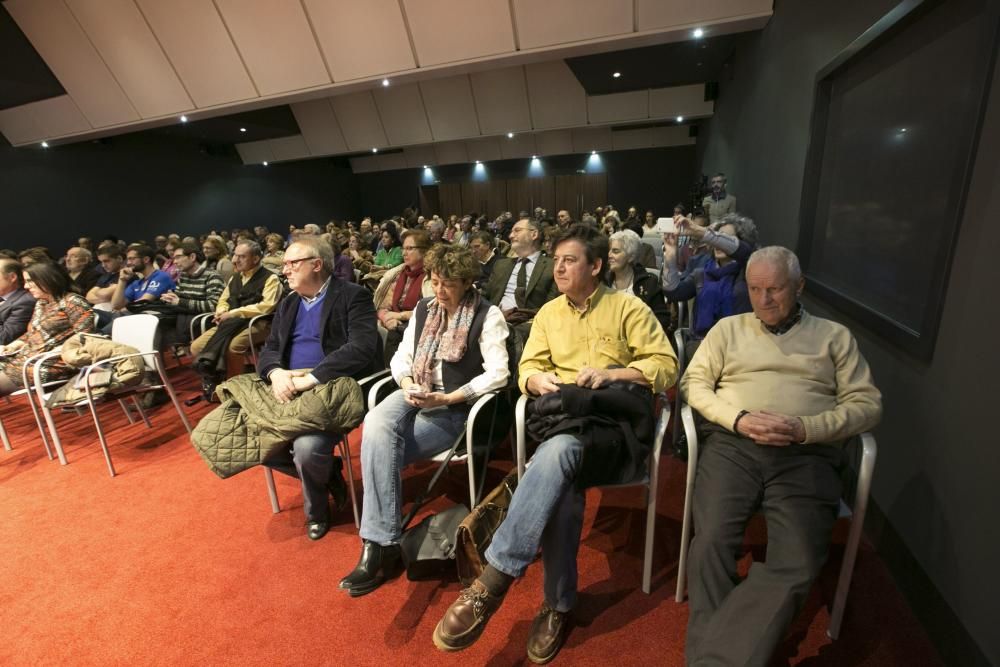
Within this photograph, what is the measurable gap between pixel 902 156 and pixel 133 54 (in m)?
9.19

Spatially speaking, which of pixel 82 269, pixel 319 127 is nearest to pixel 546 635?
pixel 82 269

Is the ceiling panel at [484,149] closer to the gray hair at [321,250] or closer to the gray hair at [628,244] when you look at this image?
the gray hair at [628,244]

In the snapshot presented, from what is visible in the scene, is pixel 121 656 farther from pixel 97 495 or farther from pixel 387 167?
pixel 387 167

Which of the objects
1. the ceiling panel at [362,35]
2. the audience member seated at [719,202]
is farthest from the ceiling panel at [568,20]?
the audience member seated at [719,202]

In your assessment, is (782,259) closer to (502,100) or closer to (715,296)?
(715,296)

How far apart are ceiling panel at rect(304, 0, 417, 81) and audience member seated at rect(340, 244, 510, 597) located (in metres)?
4.80

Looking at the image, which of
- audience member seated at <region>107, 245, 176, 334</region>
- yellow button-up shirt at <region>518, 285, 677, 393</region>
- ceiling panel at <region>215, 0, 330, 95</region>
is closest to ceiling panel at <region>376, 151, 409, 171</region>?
ceiling panel at <region>215, 0, 330, 95</region>

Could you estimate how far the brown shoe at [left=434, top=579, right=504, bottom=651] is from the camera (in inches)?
57.1

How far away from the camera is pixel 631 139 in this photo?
13398mm

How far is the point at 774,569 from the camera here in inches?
52.7

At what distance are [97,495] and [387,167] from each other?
1570 cm

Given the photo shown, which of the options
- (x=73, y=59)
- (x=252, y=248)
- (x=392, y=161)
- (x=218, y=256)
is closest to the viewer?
(x=252, y=248)

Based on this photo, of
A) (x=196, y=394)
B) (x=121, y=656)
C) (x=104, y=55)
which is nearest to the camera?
(x=121, y=656)

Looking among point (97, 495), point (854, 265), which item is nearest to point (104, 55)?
point (97, 495)
